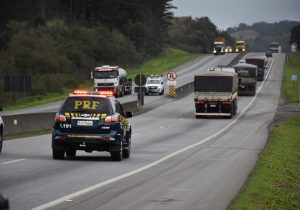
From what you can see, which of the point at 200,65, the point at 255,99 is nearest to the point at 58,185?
the point at 255,99

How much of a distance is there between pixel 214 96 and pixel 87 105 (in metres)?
33.1

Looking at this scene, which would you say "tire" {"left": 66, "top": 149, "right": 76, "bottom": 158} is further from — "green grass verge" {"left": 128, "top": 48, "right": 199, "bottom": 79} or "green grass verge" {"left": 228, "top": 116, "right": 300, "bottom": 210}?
"green grass verge" {"left": 128, "top": 48, "right": 199, "bottom": 79}

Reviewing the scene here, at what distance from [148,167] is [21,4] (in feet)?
330

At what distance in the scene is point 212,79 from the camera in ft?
183

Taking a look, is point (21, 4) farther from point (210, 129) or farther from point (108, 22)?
point (210, 129)

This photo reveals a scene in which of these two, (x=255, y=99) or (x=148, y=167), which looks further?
(x=255, y=99)

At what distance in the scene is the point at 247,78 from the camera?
7881 centimetres

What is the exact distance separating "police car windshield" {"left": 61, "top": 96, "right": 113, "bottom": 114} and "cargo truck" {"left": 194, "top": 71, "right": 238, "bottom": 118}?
32702 millimetres

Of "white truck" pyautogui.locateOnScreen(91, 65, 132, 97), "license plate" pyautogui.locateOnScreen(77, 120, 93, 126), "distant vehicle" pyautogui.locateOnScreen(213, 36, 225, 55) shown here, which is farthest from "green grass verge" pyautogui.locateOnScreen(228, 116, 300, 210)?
"distant vehicle" pyautogui.locateOnScreen(213, 36, 225, 55)

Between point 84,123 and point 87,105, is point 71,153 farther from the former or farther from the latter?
point 87,105

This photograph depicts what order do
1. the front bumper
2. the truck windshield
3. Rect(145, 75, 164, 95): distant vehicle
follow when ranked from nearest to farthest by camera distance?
the front bumper
the truck windshield
Rect(145, 75, 164, 95): distant vehicle

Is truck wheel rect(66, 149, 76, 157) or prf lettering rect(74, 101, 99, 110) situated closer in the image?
prf lettering rect(74, 101, 99, 110)

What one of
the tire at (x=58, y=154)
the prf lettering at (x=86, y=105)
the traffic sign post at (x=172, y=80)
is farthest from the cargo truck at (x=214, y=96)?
the prf lettering at (x=86, y=105)

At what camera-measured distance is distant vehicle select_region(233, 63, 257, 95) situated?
78.2m
